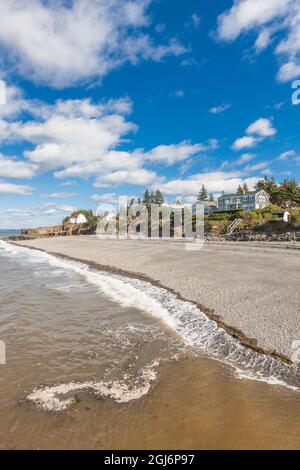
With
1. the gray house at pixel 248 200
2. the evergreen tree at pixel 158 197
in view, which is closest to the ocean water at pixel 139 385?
the gray house at pixel 248 200

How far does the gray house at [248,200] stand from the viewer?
7500 centimetres

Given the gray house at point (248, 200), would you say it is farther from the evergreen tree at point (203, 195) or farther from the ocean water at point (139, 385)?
the ocean water at point (139, 385)

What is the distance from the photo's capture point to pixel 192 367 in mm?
6789

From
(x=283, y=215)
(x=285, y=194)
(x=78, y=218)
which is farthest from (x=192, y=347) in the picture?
(x=78, y=218)

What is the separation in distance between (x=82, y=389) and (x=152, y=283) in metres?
9.63

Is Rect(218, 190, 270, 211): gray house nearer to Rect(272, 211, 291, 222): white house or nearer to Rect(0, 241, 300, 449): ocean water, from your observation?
Rect(272, 211, 291, 222): white house

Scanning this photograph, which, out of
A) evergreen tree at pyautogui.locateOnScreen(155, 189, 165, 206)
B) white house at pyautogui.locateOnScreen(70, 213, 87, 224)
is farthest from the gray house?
white house at pyautogui.locateOnScreen(70, 213, 87, 224)

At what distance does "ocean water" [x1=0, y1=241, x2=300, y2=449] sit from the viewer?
4.66m

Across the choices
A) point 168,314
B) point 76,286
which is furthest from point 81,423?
point 76,286

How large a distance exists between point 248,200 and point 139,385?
77.5 m

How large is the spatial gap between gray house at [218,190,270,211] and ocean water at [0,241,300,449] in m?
70.6

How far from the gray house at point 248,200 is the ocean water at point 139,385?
70640mm

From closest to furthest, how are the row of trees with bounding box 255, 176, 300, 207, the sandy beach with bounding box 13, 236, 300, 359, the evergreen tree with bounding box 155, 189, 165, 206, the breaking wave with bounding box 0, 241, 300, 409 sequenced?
the breaking wave with bounding box 0, 241, 300, 409, the sandy beach with bounding box 13, 236, 300, 359, the row of trees with bounding box 255, 176, 300, 207, the evergreen tree with bounding box 155, 189, 165, 206
